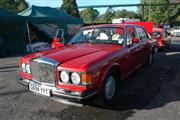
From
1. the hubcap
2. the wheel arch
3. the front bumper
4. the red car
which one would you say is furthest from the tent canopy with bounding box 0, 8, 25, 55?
the front bumper

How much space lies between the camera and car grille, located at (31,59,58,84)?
13.1 ft

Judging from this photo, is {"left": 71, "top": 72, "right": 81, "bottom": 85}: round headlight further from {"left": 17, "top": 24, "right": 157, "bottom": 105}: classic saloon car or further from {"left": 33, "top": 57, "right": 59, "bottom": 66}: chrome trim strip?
{"left": 33, "top": 57, "right": 59, "bottom": 66}: chrome trim strip

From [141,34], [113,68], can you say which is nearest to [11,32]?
[141,34]

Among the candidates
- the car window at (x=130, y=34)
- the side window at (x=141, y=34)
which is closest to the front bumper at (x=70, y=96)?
the car window at (x=130, y=34)

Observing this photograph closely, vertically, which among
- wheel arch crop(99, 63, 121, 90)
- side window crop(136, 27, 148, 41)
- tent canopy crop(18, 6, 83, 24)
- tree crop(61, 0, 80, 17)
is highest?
tree crop(61, 0, 80, 17)

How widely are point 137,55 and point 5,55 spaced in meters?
8.92

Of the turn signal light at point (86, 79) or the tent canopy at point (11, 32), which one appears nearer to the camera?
the turn signal light at point (86, 79)

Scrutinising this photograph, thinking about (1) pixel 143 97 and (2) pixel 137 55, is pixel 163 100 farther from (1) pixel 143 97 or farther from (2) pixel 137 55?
(2) pixel 137 55

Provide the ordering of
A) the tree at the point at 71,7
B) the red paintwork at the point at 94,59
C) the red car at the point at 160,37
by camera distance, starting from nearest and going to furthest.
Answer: the red paintwork at the point at 94,59
the red car at the point at 160,37
the tree at the point at 71,7

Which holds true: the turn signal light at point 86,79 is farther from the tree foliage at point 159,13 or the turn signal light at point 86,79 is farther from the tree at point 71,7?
the tree foliage at point 159,13

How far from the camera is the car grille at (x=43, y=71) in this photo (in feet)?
13.1

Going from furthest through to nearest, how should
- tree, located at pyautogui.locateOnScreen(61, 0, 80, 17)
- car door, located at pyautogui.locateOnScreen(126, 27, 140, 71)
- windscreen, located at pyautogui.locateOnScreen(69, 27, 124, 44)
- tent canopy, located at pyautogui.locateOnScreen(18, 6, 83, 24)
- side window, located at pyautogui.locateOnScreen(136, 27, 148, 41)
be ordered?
tree, located at pyautogui.locateOnScreen(61, 0, 80, 17), tent canopy, located at pyautogui.locateOnScreen(18, 6, 83, 24), side window, located at pyautogui.locateOnScreen(136, 27, 148, 41), car door, located at pyautogui.locateOnScreen(126, 27, 140, 71), windscreen, located at pyautogui.locateOnScreen(69, 27, 124, 44)

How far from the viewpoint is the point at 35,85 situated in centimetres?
425

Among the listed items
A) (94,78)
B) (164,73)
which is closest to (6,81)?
(94,78)
